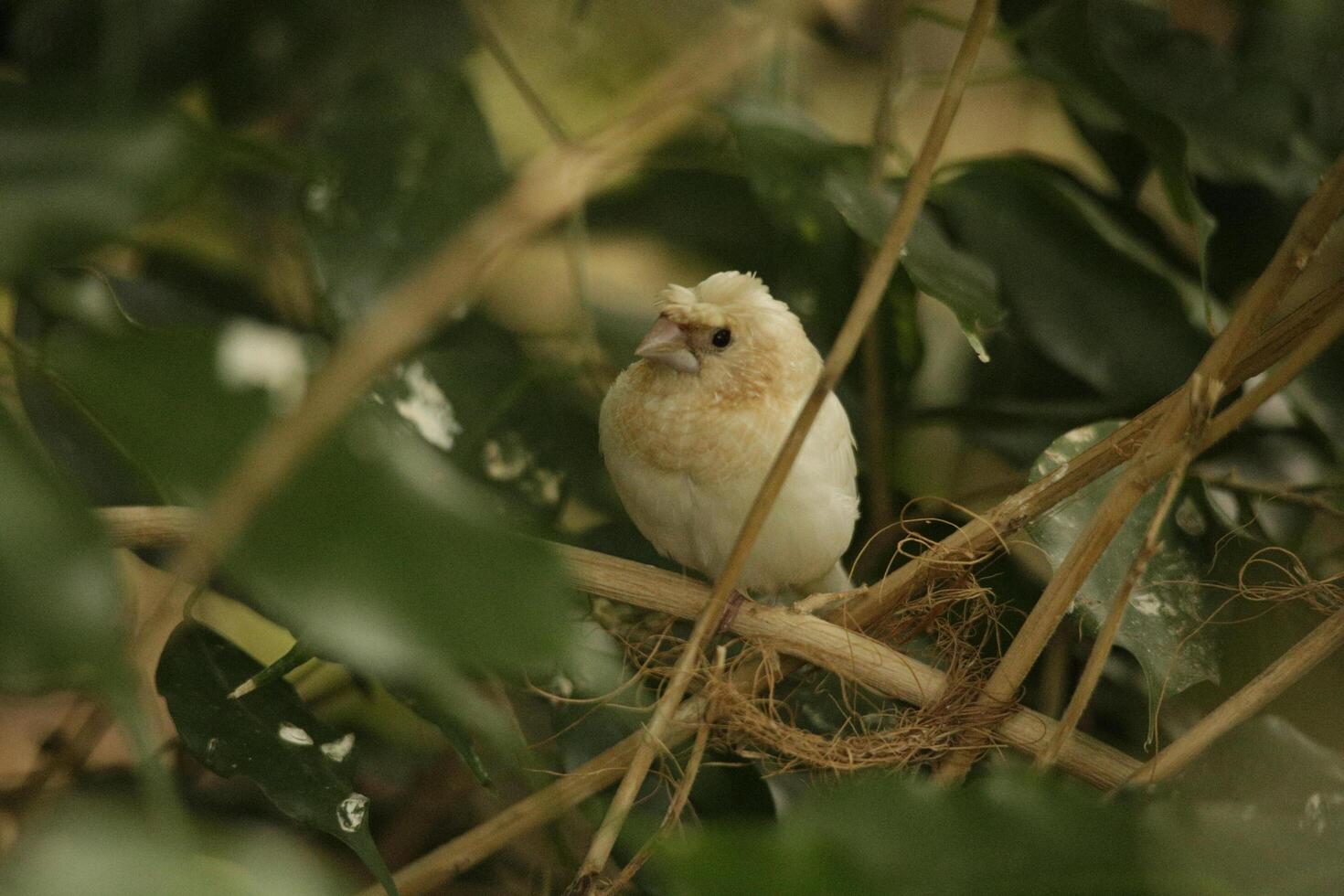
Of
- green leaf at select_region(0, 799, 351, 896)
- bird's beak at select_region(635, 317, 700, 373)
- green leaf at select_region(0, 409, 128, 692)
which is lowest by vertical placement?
bird's beak at select_region(635, 317, 700, 373)

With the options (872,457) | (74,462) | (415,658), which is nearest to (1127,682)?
(872,457)

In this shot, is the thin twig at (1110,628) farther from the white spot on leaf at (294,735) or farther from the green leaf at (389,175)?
the green leaf at (389,175)

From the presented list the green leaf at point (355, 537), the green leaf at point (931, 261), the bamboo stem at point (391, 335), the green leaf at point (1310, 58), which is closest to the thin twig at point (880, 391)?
the green leaf at point (931, 261)

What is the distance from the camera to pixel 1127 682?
1.38 m

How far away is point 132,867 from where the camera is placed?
35 centimetres

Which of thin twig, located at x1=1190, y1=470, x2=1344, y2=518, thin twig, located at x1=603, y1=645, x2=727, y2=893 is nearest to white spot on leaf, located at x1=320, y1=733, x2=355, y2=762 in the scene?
thin twig, located at x1=603, y1=645, x2=727, y2=893

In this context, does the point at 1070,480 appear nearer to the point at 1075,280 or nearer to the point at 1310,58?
the point at 1075,280

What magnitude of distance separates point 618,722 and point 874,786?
2.36 ft

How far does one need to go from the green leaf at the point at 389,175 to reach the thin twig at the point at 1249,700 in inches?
33.2

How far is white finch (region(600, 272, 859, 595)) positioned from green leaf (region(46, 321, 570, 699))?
0.86 metres

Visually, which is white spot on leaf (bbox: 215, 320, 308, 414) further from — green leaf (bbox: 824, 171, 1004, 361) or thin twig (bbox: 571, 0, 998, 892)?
green leaf (bbox: 824, 171, 1004, 361)

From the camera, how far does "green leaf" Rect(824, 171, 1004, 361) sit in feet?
3.44

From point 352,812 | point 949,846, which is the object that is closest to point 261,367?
point 949,846

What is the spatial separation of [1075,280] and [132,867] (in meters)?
1.24
